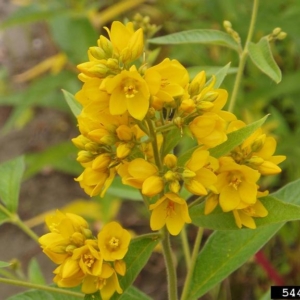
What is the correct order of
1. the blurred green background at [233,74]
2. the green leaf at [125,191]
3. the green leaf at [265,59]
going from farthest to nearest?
1. the blurred green background at [233,74]
2. the green leaf at [125,191]
3. the green leaf at [265,59]

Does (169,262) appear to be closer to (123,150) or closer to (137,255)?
(137,255)

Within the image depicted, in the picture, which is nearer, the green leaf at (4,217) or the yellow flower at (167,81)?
the yellow flower at (167,81)

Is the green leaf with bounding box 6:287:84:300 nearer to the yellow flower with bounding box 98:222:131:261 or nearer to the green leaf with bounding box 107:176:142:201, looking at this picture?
the yellow flower with bounding box 98:222:131:261

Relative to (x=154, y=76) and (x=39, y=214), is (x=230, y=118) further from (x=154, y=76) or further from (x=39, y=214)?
(x=39, y=214)

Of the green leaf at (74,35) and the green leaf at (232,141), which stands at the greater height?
the green leaf at (232,141)

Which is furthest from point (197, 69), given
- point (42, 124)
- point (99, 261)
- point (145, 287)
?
point (42, 124)

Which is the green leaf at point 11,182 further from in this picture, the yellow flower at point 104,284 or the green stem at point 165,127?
the green stem at point 165,127

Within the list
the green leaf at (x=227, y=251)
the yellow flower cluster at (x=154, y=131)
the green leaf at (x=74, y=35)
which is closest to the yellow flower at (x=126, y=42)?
the yellow flower cluster at (x=154, y=131)
